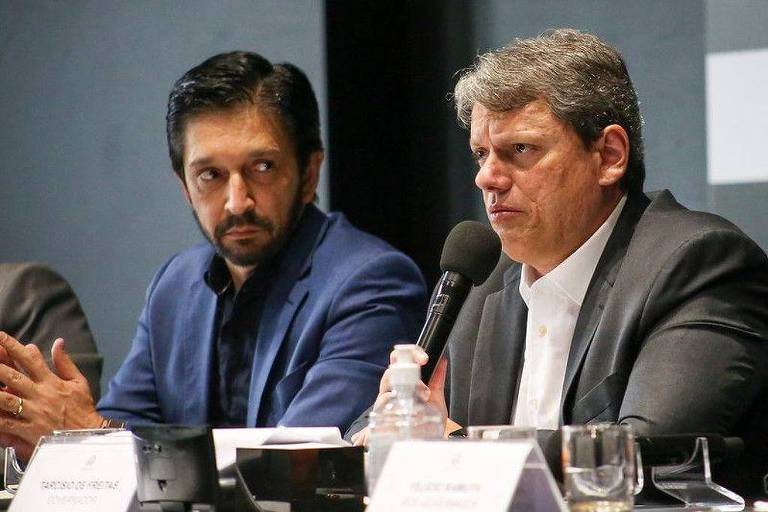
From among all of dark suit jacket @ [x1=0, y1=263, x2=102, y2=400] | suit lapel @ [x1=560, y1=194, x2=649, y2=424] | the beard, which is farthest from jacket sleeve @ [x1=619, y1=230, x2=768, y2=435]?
dark suit jacket @ [x1=0, y1=263, x2=102, y2=400]

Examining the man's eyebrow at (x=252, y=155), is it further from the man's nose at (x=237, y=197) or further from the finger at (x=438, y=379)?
the finger at (x=438, y=379)

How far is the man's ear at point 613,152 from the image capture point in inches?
95.1

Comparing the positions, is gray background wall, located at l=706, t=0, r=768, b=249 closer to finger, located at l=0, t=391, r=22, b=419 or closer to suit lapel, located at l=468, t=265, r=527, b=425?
suit lapel, located at l=468, t=265, r=527, b=425

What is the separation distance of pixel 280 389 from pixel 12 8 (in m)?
2.16

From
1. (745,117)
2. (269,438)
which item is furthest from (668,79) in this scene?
(269,438)

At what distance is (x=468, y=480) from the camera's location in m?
1.29

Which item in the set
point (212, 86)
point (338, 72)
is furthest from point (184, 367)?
point (338, 72)

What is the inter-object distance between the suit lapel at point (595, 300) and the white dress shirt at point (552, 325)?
0.18ft

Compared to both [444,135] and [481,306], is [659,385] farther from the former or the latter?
[444,135]

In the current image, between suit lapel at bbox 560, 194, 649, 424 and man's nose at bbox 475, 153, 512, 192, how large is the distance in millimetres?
227

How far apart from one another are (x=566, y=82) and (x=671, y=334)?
543 mm

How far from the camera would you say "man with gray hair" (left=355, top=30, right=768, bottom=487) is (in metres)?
2.12

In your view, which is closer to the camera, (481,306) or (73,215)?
(481,306)

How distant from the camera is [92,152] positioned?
4230mm
